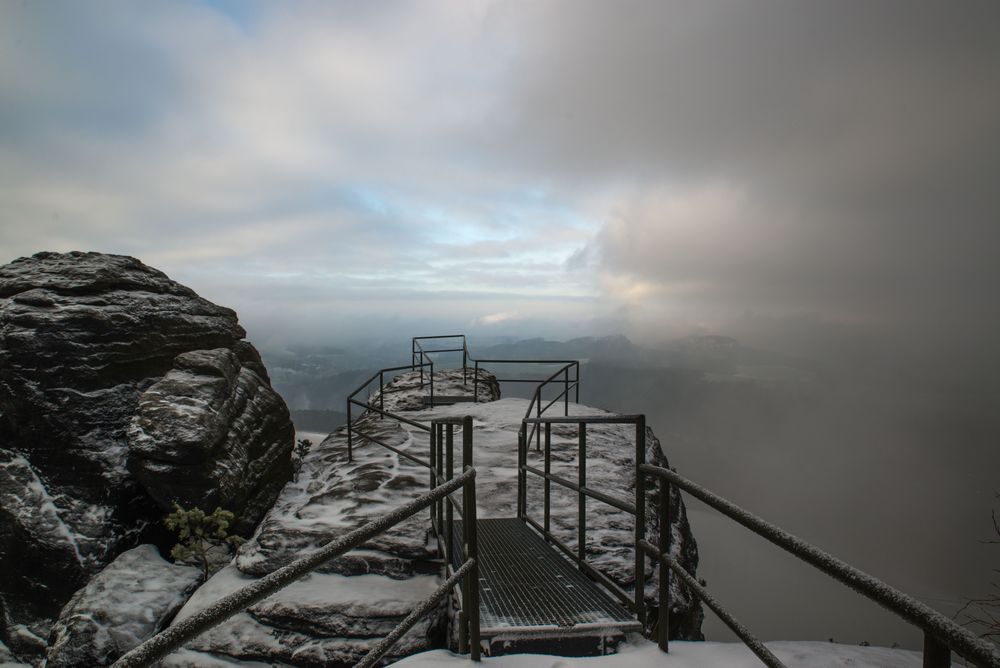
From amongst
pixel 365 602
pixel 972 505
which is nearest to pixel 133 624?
pixel 365 602

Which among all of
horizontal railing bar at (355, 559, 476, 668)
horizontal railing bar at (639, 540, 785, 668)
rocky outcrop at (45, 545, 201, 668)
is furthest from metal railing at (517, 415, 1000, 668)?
rocky outcrop at (45, 545, 201, 668)

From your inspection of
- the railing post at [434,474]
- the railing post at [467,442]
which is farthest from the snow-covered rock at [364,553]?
the railing post at [467,442]

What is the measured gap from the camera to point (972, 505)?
5172 inches

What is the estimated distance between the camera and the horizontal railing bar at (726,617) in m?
1.53

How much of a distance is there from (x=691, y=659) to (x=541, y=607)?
950 mm

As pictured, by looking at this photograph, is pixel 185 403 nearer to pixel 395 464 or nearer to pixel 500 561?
pixel 395 464

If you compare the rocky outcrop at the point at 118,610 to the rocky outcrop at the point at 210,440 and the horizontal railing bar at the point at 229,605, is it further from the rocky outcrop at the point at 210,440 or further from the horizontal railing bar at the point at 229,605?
the horizontal railing bar at the point at 229,605

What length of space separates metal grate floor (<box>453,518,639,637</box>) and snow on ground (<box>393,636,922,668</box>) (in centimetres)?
29

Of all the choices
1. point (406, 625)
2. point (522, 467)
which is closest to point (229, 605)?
point (406, 625)

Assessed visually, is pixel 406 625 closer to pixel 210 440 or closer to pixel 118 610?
pixel 118 610

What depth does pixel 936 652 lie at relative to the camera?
1.03 metres

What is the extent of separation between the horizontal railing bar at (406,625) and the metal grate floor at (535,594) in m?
0.61

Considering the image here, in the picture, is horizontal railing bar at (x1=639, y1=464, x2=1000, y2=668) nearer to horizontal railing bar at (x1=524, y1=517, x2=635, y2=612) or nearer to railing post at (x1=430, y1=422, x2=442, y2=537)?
horizontal railing bar at (x1=524, y1=517, x2=635, y2=612)

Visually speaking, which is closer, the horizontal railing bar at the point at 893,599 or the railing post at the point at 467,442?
the horizontal railing bar at the point at 893,599
